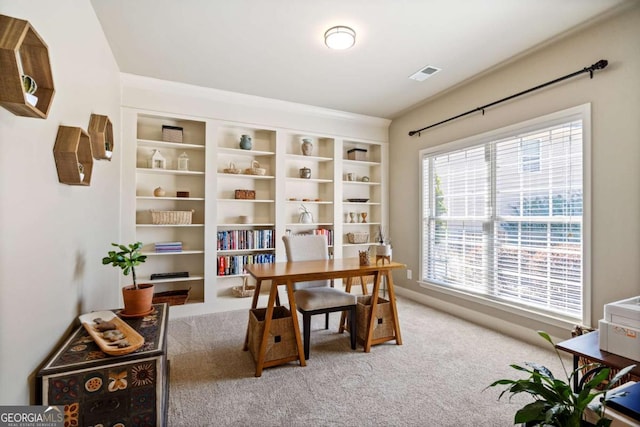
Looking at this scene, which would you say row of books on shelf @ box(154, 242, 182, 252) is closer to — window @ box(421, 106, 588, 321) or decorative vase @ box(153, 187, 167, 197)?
decorative vase @ box(153, 187, 167, 197)

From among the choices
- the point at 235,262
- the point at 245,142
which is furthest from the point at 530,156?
the point at 235,262

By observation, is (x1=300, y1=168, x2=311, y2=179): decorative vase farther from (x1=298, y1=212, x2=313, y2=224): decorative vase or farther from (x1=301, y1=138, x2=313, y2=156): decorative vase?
(x1=298, y1=212, x2=313, y2=224): decorative vase

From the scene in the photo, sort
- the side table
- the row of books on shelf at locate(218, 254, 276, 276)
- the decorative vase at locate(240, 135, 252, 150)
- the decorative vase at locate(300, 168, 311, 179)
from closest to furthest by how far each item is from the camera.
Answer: the side table < the row of books on shelf at locate(218, 254, 276, 276) < the decorative vase at locate(240, 135, 252, 150) < the decorative vase at locate(300, 168, 311, 179)

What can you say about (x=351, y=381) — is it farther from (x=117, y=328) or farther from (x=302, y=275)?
(x=117, y=328)

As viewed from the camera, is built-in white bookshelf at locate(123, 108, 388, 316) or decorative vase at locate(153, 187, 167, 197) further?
built-in white bookshelf at locate(123, 108, 388, 316)

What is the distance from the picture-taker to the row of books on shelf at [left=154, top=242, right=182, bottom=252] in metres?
3.38

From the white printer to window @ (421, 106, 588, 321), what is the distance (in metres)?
1.07

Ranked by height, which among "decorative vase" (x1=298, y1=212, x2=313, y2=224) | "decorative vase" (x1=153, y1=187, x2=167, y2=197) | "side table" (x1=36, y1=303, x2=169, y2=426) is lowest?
"side table" (x1=36, y1=303, x2=169, y2=426)

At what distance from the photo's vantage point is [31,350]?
121 centimetres

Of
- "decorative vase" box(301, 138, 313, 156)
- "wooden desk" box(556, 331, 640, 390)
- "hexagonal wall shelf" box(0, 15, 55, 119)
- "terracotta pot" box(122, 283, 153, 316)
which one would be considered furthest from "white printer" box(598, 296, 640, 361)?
"decorative vase" box(301, 138, 313, 156)

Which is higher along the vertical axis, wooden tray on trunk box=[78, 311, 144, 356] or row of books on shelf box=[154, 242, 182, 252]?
row of books on shelf box=[154, 242, 182, 252]

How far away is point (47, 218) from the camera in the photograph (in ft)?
4.44

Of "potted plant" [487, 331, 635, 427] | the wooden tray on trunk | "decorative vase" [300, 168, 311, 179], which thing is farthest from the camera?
"decorative vase" [300, 168, 311, 179]

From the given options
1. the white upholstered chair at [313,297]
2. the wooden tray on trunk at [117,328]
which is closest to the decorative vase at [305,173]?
the white upholstered chair at [313,297]
